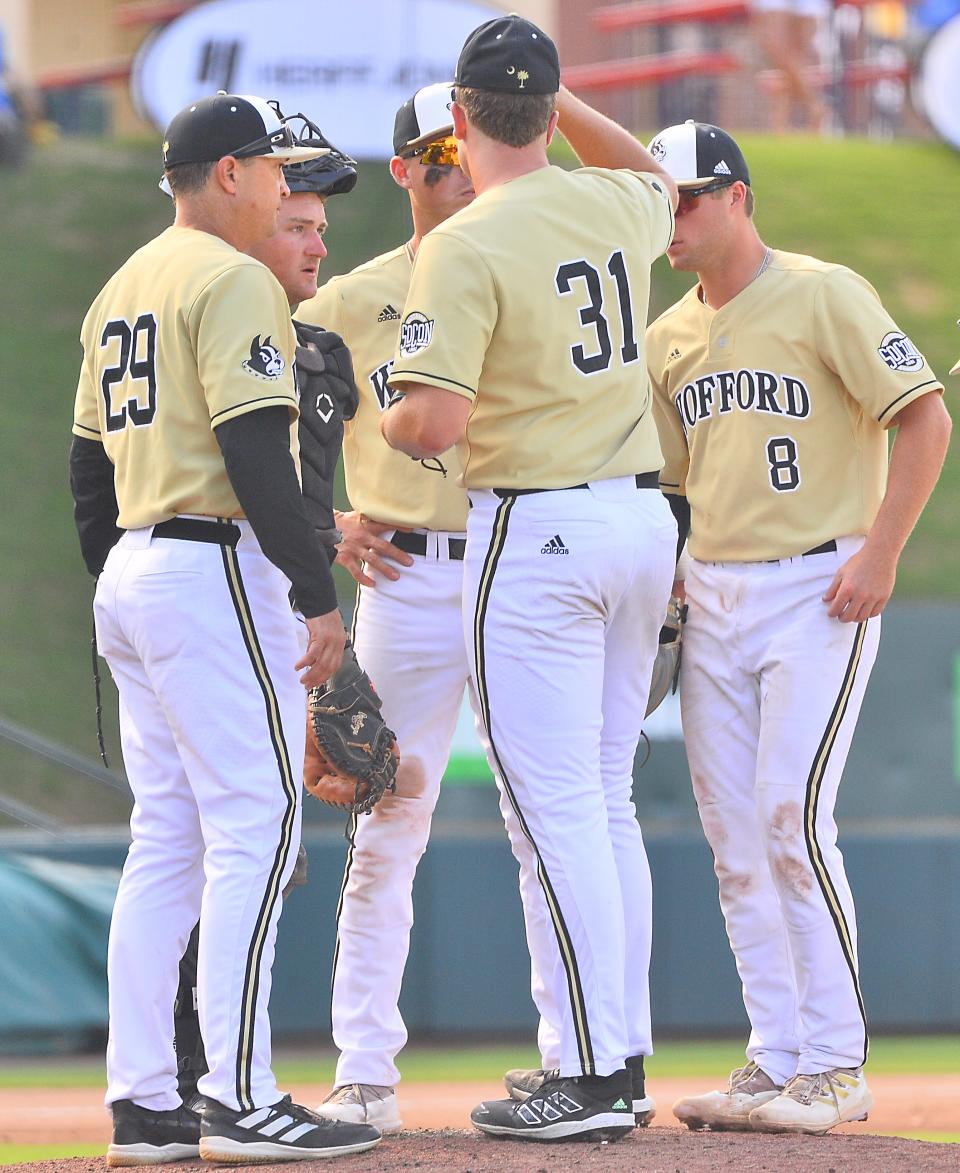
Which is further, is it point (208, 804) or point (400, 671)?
point (400, 671)

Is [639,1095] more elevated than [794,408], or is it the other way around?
[794,408]

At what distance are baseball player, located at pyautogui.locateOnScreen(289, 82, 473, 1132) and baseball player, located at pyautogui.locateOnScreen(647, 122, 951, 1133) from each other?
522 mm

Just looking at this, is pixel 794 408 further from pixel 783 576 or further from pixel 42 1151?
pixel 42 1151

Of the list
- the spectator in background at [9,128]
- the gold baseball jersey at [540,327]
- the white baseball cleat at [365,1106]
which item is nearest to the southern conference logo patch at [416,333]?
the gold baseball jersey at [540,327]

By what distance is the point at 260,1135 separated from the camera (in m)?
2.80

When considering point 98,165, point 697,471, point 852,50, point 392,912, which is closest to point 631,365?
point 697,471

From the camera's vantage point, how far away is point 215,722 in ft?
9.34

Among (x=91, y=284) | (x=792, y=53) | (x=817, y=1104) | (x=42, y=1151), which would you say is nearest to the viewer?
(x=817, y=1104)

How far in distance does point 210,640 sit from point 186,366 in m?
0.47

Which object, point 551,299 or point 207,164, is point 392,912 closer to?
point 551,299

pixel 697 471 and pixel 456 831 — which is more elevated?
pixel 697 471

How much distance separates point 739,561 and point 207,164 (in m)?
1.34

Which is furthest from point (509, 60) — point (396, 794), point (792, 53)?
point (792, 53)

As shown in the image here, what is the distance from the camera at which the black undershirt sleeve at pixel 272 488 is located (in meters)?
2.78
